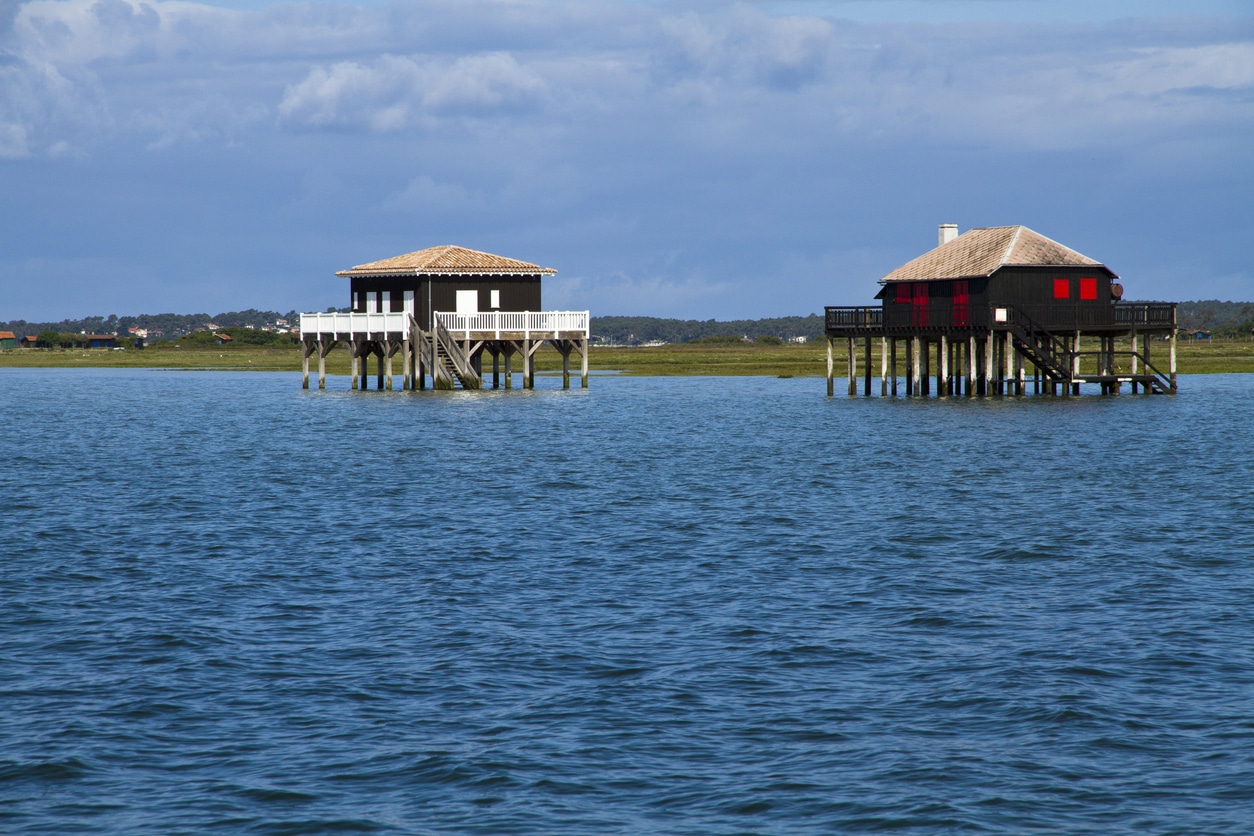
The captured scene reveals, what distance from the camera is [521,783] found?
11250 mm

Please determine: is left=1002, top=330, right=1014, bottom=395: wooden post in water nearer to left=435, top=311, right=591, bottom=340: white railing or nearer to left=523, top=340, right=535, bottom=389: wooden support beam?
left=435, top=311, right=591, bottom=340: white railing

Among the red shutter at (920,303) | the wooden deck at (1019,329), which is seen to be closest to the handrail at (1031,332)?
the wooden deck at (1019,329)

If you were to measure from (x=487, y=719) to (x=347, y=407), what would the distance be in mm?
49103

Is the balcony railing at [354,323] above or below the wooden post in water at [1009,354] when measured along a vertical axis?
above

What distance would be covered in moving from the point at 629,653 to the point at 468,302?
48830 mm

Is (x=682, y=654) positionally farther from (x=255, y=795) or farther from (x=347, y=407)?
(x=347, y=407)

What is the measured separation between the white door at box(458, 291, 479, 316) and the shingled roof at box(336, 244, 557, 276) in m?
0.89

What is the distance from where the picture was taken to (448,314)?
61.7 m

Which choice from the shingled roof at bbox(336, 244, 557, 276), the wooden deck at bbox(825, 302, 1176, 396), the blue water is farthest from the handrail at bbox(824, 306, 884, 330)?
the blue water

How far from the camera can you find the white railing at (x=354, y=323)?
62938mm

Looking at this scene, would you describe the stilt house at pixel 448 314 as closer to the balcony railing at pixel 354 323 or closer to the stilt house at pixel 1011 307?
the balcony railing at pixel 354 323

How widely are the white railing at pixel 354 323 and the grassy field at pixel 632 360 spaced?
36.2 meters

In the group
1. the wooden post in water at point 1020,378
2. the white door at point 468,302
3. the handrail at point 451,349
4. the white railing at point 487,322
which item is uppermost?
the white door at point 468,302

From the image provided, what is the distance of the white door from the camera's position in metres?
62.7
